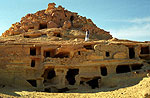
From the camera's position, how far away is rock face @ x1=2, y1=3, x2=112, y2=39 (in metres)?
22.0

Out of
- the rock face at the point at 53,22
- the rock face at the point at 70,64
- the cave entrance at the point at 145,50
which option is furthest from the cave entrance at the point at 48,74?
the cave entrance at the point at 145,50

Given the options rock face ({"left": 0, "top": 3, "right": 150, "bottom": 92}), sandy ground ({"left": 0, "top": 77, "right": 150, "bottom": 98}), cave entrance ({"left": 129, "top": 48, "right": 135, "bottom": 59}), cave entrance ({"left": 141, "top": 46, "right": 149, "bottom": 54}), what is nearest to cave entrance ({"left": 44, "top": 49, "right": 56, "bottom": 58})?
rock face ({"left": 0, "top": 3, "right": 150, "bottom": 92})

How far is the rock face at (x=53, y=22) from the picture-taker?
22016 millimetres

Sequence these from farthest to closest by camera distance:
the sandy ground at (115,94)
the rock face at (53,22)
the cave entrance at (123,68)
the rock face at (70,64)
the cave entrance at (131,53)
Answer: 1. the rock face at (53,22)
2. the cave entrance at (131,53)
3. the cave entrance at (123,68)
4. the rock face at (70,64)
5. the sandy ground at (115,94)

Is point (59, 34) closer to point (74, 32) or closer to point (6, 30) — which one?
point (74, 32)

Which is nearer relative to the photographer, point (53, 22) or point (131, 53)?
point (131, 53)

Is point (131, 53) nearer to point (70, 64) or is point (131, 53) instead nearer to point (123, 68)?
point (123, 68)

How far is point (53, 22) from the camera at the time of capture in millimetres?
22406

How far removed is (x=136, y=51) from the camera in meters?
17.1

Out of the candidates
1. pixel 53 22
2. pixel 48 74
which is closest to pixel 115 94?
pixel 48 74

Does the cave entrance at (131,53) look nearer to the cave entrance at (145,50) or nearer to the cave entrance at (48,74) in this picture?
the cave entrance at (145,50)

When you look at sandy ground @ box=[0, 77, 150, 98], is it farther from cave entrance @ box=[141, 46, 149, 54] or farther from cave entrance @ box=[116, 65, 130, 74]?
cave entrance @ box=[141, 46, 149, 54]

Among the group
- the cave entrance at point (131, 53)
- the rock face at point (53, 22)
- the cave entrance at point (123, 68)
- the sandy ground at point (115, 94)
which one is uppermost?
the rock face at point (53, 22)

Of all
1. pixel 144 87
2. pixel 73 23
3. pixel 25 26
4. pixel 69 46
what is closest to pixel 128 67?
pixel 144 87
